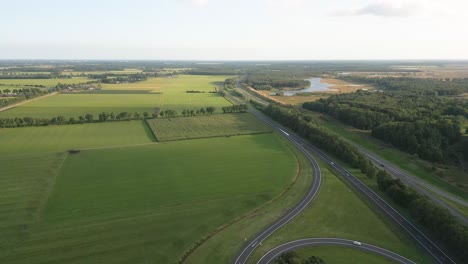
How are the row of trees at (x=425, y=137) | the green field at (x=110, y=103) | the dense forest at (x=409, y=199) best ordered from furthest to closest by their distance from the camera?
the green field at (x=110, y=103)
the row of trees at (x=425, y=137)
the dense forest at (x=409, y=199)

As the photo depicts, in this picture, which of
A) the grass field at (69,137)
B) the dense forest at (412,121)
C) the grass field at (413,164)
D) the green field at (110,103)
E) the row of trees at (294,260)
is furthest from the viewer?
the green field at (110,103)

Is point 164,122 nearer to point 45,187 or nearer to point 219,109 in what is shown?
point 219,109

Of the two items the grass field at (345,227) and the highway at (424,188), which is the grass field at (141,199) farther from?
the highway at (424,188)

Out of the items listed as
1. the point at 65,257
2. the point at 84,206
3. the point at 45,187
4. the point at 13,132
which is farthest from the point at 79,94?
the point at 65,257

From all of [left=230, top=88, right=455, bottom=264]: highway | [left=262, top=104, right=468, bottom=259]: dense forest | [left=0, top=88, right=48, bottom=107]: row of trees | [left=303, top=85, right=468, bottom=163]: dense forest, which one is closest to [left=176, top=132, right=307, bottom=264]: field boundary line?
[left=230, top=88, right=455, bottom=264]: highway

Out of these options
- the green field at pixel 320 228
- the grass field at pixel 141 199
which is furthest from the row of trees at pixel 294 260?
the grass field at pixel 141 199
